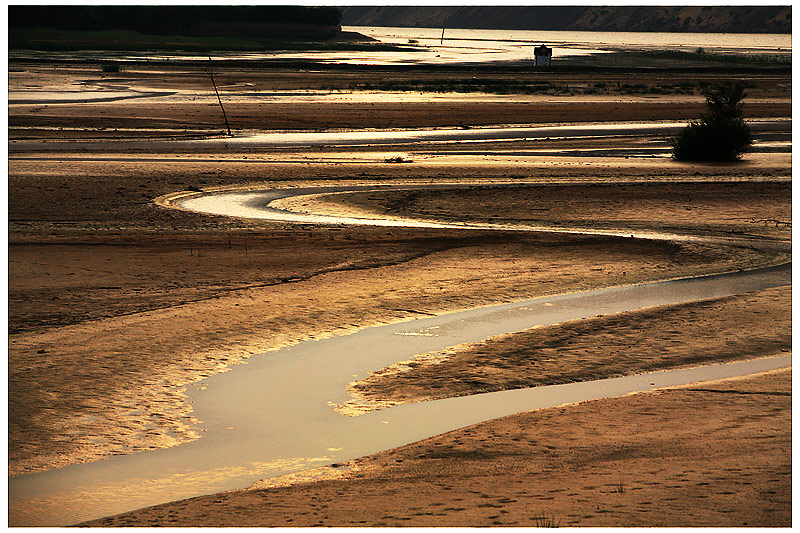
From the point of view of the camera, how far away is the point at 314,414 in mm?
7703

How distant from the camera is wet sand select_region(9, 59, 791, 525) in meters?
8.04

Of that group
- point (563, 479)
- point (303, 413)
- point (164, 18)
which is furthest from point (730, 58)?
point (563, 479)

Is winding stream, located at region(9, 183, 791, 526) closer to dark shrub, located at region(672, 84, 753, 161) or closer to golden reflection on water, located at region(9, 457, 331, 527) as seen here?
golden reflection on water, located at region(9, 457, 331, 527)

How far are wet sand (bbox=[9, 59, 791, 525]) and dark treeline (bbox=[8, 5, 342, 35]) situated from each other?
6829cm

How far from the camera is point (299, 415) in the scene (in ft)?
25.2

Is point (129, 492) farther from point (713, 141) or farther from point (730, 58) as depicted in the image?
point (730, 58)

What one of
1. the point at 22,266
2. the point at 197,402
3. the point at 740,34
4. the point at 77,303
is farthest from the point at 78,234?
the point at 740,34

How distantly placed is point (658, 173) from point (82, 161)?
12249 mm

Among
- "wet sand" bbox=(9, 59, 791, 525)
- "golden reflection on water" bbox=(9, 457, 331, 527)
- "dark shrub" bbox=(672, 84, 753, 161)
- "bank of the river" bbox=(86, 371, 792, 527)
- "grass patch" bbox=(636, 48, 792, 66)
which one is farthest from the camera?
"grass patch" bbox=(636, 48, 792, 66)

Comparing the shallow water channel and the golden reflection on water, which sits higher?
the shallow water channel

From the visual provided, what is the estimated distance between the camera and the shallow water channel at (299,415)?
6234 mm

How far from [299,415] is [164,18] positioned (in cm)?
10084

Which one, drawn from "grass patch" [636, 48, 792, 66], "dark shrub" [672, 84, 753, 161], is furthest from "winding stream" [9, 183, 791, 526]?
"grass patch" [636, 48, 792, 66]

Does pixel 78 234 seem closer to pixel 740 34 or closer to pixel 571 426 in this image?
pixel 571 426
